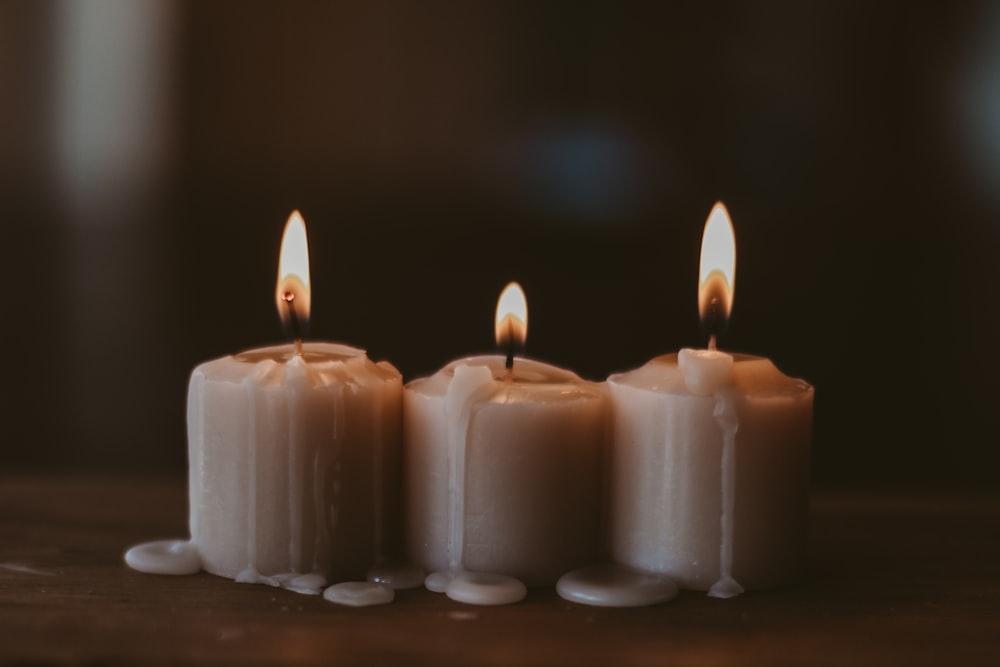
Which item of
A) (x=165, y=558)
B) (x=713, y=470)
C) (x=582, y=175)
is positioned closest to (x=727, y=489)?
(x=713, y=470)

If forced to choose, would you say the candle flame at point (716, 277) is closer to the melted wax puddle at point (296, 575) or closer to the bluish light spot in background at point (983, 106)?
the melted wax puddle at point (296, 575)

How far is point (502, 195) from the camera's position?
1822 millimetres

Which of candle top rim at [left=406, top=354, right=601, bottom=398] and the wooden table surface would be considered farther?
candle top rim at [left=406, top=354, right=601, bottom=398]

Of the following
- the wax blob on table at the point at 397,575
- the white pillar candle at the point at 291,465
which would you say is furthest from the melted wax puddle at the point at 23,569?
the wax blob on table at the point at 397,575

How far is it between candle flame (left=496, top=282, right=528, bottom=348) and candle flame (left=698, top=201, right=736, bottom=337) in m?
0.13

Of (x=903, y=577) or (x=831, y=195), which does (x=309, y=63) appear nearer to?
(x=831, y=195)

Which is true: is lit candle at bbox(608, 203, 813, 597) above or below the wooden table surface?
above

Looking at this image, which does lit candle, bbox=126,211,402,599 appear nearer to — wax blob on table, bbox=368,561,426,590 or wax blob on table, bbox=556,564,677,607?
wax blob on table, bbox=368,561,426,590

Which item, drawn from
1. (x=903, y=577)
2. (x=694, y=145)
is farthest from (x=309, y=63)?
(x=903, y=577)

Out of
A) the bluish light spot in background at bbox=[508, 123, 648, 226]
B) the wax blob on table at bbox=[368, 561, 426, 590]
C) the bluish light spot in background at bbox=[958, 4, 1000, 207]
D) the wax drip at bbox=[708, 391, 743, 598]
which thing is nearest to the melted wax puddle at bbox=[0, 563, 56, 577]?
the wax blob on table at bbox=[368, 561, 426, 590]

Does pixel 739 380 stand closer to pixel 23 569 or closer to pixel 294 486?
pixel 294 486

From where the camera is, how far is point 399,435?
92cm

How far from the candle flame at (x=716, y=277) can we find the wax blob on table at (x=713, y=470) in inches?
1.6

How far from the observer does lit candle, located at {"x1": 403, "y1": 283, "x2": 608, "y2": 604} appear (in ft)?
2.83
